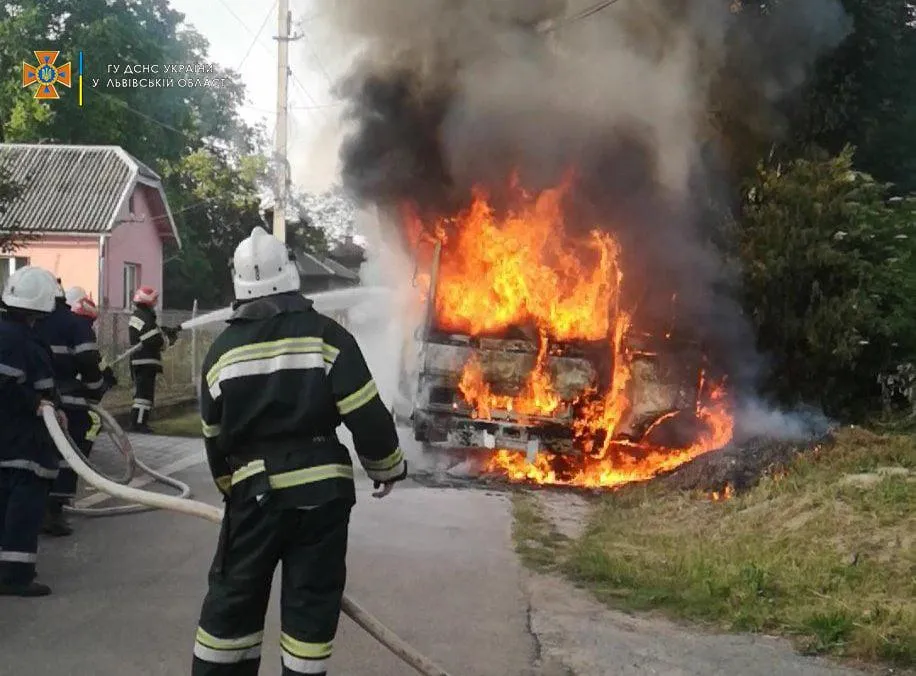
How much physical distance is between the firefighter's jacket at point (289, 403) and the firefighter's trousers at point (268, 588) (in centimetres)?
9

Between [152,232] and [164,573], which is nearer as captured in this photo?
[164,573]

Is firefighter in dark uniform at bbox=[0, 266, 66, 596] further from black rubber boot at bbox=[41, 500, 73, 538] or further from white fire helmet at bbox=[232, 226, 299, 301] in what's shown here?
white fire helmet at bbox=[232, 226, 299, 301]

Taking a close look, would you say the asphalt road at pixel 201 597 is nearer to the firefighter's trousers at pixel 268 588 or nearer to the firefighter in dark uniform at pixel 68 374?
the firefighter in dark uniform at pixel 68 374

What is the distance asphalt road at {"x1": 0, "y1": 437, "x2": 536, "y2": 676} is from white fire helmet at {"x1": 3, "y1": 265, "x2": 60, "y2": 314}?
4.93 feet

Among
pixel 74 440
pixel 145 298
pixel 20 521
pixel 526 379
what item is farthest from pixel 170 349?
pixel 20 521

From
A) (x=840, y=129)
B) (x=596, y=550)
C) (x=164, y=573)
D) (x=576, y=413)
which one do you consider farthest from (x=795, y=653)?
(x=840, y=129)

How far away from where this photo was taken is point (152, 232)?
33.5 metres

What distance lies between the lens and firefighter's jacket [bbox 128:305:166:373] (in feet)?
39.8

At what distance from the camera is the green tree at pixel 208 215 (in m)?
40.2

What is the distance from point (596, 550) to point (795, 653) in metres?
1.97

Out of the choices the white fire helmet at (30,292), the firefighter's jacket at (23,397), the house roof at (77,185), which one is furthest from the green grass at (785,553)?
the house roof at (77,185)

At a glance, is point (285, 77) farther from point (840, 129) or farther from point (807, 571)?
point (807, 571)

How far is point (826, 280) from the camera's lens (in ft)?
40.3

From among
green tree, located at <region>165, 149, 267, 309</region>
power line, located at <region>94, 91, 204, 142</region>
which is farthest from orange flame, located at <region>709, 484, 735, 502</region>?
green tree, located at <region>165, 149, 267, 309</region>
